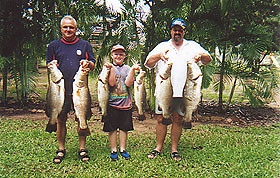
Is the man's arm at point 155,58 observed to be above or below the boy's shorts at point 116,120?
above

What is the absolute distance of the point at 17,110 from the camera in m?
7.49

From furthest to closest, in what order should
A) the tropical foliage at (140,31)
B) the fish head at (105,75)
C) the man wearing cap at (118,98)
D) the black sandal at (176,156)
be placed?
1. the tropical foliage at (140,31)
2. the black sandal at (176,156)
3. the man wearing cap at (118,98)
4. the fish head at (105,75)

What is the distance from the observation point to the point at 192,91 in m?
3.41

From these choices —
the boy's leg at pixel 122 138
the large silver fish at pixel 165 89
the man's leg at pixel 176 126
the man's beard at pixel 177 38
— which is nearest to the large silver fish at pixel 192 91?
the large silver fish at pixel 165 89

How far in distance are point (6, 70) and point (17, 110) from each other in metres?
A: 1.37

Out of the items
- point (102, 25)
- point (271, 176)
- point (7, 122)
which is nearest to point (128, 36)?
point (102, 25)

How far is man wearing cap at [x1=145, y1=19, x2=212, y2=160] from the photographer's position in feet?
11.2

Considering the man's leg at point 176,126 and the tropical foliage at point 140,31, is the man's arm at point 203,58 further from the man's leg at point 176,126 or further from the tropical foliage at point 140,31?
the tropical foliage at point 140,31

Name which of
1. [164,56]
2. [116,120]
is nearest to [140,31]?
[164,56]

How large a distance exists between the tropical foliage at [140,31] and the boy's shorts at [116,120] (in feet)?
8.37

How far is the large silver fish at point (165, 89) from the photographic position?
3332mm

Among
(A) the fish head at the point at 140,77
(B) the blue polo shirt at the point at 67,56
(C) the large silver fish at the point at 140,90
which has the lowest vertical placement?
(C) the large silver fish at the point at 140,90

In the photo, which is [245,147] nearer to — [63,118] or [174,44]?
[174,44]

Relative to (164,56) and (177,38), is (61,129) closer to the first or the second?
(164,56)
